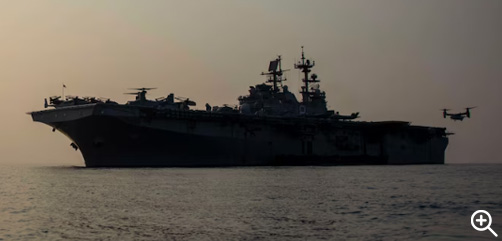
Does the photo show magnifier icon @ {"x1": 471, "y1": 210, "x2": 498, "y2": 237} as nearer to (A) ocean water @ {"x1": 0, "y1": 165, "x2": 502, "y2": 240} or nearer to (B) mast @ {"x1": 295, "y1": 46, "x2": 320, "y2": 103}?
(A) ocean water @ {"x1": 0, "y1": 165, "x2": 502, "y2": 240}

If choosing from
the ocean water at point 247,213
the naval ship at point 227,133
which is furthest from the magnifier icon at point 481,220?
the naval ship at point 227,133

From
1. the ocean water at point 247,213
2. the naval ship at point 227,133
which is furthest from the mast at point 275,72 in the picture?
the ocean water at point 247,213

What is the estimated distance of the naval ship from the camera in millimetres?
39094

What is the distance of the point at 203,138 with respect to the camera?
4162 cm

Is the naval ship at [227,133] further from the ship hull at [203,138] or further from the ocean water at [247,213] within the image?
the ocean water at [247,213]

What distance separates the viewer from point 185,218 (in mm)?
14391

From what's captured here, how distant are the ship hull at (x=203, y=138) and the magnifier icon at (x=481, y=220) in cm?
2703

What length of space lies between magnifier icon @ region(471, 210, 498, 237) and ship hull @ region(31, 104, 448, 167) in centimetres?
2703

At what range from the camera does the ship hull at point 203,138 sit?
127 feet

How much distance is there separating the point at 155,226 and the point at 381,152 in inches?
1702

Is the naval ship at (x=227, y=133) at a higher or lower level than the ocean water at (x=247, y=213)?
higher

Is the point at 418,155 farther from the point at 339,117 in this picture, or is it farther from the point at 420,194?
the point at 420,194

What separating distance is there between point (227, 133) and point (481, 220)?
30.5 m

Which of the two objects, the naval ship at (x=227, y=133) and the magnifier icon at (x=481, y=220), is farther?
the naval ship at (x=227, y=133)
